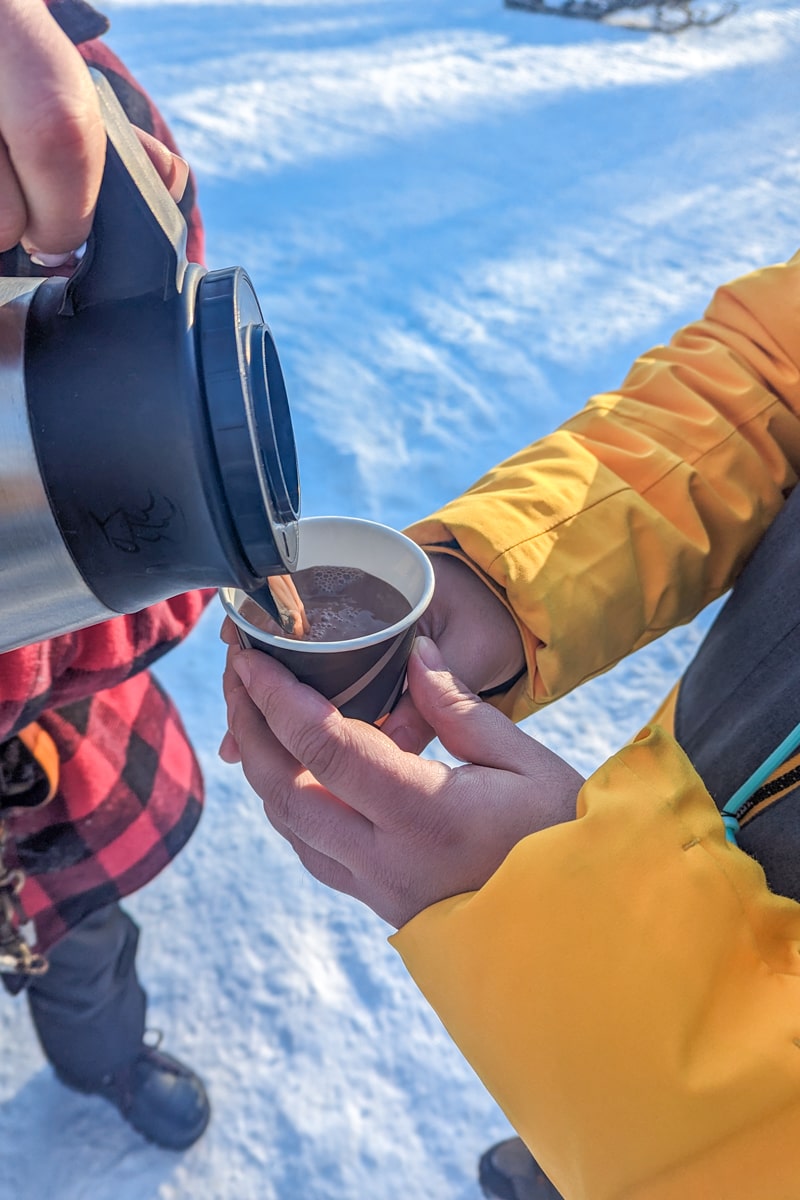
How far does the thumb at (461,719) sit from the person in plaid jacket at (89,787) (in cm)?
33

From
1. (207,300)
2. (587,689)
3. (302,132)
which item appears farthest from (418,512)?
(302,132)

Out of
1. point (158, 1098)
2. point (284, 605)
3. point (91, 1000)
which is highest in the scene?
point (284, 605)

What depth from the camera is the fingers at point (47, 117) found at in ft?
1.32

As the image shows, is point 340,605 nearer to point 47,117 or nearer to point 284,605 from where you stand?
point 284,605

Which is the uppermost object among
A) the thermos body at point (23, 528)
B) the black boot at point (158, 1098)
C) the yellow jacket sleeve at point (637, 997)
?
the thermos body at point (23, 528)

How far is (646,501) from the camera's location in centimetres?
87

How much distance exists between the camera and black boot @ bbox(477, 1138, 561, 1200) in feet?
3.76

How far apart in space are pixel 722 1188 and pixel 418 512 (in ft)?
5.69

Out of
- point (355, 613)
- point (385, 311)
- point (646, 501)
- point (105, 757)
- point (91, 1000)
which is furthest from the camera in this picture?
point (385, 311)

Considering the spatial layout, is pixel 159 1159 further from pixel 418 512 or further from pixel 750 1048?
pixel 418 512

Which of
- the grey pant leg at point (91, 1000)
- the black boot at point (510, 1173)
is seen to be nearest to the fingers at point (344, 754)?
the grey pant leg at point (91, 1000)

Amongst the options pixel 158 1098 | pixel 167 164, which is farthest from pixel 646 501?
pixel 158 1098

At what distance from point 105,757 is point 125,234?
0.70 metres

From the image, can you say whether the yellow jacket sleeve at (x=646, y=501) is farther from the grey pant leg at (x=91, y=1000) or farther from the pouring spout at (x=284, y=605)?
the grey pant leg at (x=91, y=1000)
